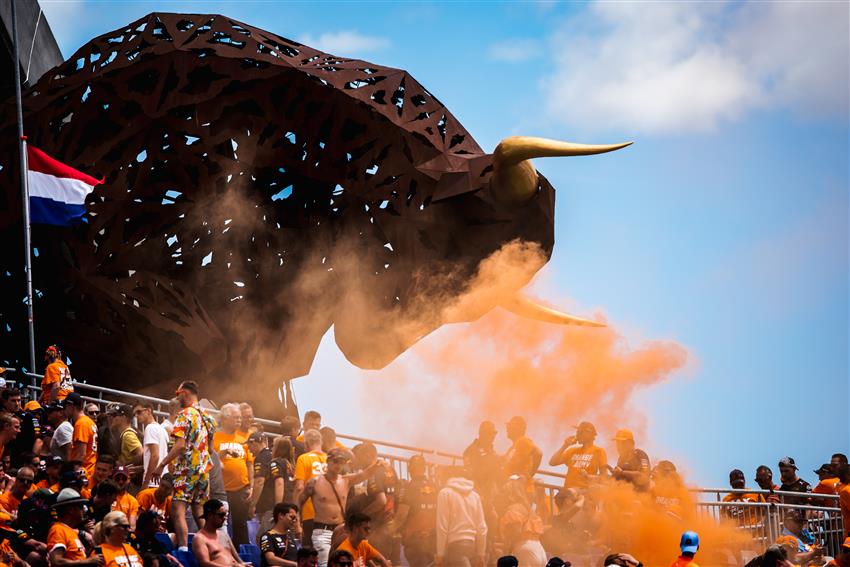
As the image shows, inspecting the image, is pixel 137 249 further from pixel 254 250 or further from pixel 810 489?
pixel 810 489

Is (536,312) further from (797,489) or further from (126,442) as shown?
(126,442)

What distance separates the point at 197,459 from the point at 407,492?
2.96 m

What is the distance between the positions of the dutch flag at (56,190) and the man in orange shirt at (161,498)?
746cm

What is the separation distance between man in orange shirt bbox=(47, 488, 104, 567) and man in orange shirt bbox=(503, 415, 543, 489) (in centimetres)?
618

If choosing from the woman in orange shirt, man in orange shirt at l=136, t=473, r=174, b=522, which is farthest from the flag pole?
the woman in orange shirt

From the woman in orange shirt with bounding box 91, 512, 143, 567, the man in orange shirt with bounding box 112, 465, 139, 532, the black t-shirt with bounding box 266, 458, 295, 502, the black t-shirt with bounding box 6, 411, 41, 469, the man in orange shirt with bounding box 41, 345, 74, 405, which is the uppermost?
the man in orange shirt with bounding box 41, 345, 74, 405

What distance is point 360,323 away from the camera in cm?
2320

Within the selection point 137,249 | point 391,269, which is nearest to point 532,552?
point 391,269

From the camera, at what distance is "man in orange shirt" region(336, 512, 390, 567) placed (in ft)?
46.3

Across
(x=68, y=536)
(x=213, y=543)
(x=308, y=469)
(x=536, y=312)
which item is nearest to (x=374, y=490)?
(x=213, y=543)

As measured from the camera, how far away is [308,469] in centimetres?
1672

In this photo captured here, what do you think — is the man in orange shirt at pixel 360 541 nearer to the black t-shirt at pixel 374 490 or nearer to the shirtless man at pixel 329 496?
the black t-shirt at pixel 374 490

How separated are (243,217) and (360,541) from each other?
994cm

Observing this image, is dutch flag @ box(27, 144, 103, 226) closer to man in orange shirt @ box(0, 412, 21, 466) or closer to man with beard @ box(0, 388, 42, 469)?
man with beard @ box(0, 388, 42, 469)
